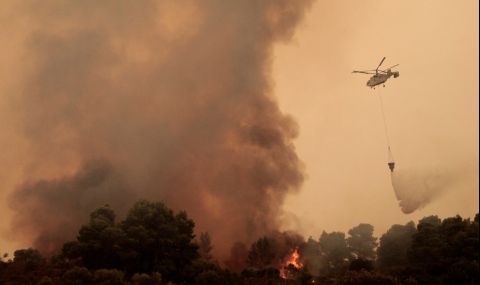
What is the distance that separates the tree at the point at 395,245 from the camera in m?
81.2

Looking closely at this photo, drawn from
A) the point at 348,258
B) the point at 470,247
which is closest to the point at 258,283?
the point at 470,247

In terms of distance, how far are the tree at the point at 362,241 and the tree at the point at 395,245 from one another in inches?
184

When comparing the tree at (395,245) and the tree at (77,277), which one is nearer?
the tree at (77,277)

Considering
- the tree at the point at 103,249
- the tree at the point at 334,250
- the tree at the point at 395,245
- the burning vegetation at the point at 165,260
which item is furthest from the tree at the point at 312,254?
the tree at the point at 103,249

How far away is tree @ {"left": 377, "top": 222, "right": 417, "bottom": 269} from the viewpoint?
267ft

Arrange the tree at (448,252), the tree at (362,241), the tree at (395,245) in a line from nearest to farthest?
the tree at (448,252), the tree at (395,245), the tree at (362,241)

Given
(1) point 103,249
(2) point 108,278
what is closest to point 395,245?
(1) point 103,249

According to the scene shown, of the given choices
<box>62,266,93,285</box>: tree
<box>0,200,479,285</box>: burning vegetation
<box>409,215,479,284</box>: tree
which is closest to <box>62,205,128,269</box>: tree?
<box>0,200,479,285</box>: burning vegetation

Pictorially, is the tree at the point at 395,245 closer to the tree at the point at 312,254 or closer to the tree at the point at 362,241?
the tree at the point at 362,241

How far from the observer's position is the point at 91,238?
4747 centimetres

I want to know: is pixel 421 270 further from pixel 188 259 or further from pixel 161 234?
pixel 161 234

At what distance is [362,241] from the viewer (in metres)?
91.3

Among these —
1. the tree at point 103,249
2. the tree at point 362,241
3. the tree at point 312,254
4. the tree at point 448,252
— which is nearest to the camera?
the tree at point 103,249

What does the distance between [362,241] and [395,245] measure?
893 cm
